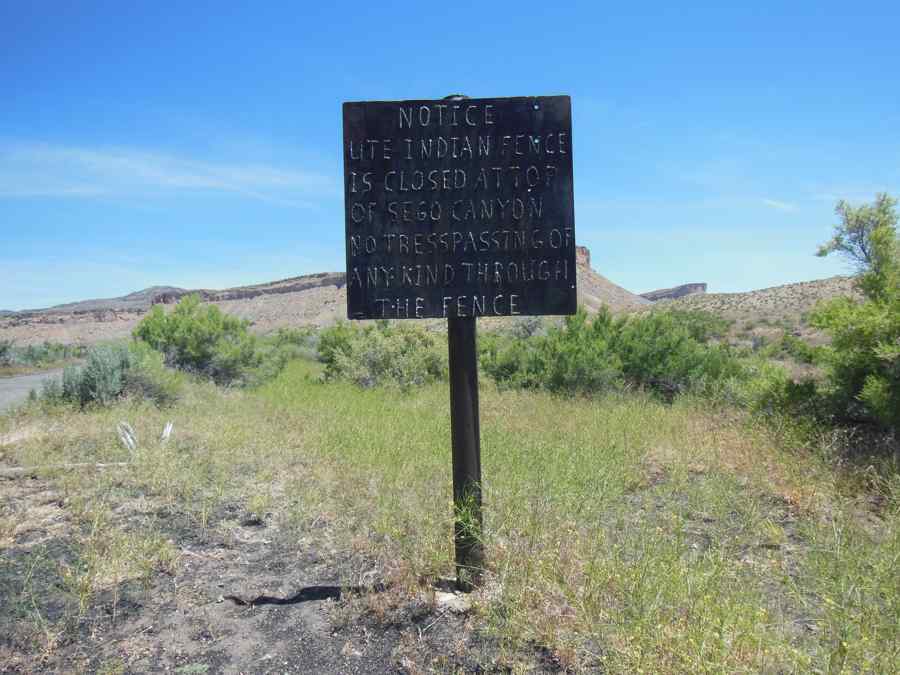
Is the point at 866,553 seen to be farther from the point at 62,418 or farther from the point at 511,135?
the point at 62,418

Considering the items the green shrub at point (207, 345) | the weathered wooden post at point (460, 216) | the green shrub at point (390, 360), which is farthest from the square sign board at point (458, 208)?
the green shrub at point (207, 345)

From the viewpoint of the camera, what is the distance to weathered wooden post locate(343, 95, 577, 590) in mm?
3850

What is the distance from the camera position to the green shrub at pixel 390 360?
15258 mm

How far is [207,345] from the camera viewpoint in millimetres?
15727

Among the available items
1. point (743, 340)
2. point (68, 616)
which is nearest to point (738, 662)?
point (68, 616)

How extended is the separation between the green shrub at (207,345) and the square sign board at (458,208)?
12.7m

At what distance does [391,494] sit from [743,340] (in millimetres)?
34436

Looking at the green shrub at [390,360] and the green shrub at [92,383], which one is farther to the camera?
the green shrub at [390,360]

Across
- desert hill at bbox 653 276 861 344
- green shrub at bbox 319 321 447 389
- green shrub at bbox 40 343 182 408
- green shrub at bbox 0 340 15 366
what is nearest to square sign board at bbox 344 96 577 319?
green shrub at bbox 40 343 182 408

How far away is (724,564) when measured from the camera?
327 centimetres

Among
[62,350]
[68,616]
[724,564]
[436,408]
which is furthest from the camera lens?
[62,350]

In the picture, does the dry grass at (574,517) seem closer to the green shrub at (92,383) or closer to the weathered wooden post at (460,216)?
the weathered wooden post at (460,216)

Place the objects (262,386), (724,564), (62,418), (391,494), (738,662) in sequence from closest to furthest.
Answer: (738,662), (724,564), (391,494), (62,418), (262,386)

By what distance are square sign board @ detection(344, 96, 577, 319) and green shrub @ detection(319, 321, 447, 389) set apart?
10575mm
